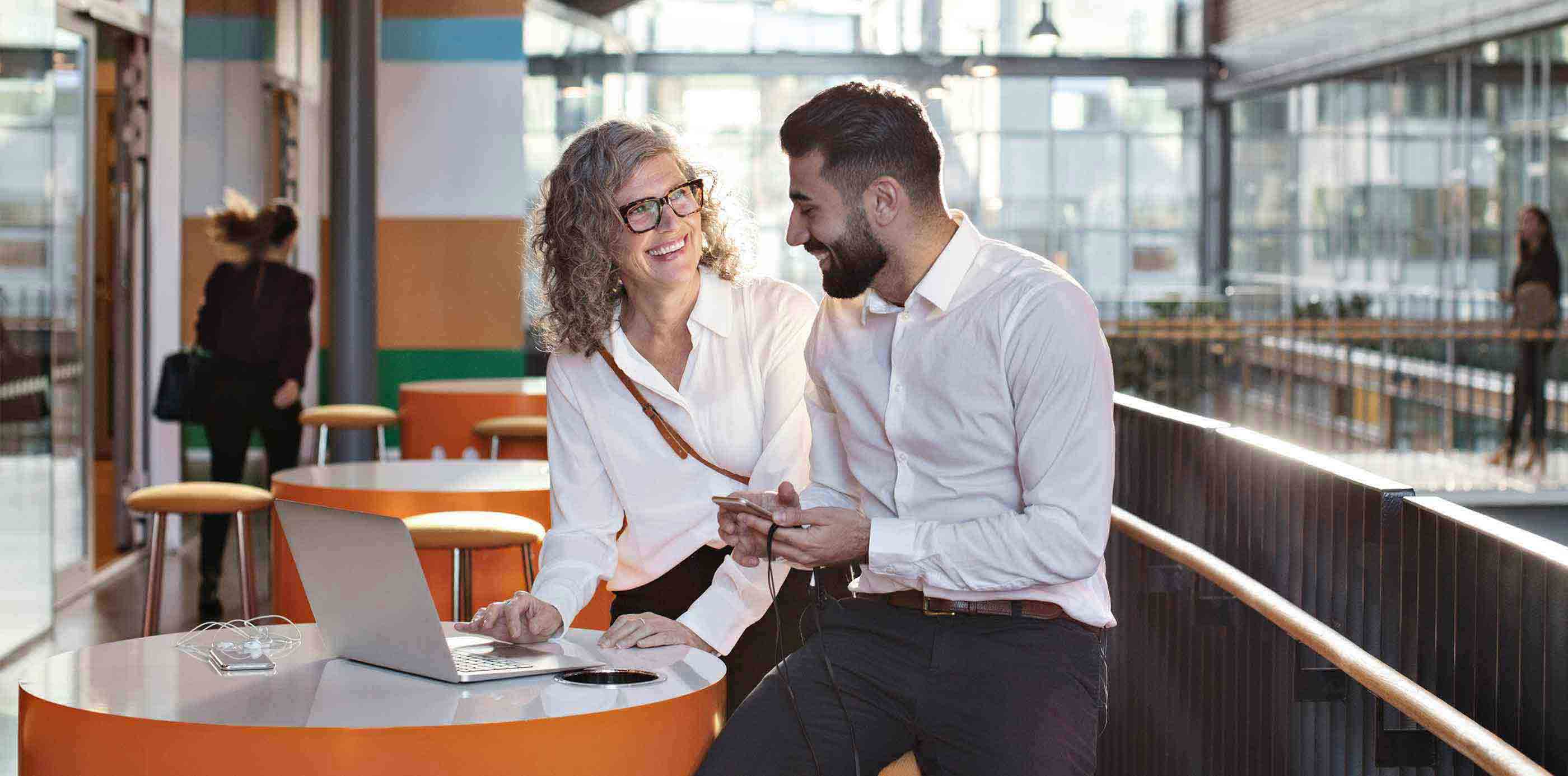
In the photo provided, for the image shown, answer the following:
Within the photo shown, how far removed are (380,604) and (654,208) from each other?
0.98m

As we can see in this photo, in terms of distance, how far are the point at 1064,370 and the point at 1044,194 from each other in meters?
19.8

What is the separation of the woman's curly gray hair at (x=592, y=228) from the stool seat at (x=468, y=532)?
1260mm

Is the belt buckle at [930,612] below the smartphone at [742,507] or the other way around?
below

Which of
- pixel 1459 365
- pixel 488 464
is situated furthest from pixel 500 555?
pixel 1459 365

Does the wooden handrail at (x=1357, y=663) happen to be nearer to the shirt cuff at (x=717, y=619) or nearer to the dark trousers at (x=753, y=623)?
the dark trousers at (x=753, y=623)

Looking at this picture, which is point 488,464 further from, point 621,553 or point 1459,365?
point 1459,365

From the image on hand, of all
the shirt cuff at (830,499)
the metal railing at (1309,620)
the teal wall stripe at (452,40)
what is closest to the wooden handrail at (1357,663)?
the metal railing at (1309,620)

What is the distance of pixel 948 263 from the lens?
2.68 m

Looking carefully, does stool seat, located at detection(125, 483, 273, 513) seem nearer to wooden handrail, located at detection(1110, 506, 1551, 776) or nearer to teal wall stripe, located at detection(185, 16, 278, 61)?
wooden handrail, located at detection(1110, 506, 1551, 776)

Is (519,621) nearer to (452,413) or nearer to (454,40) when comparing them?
(452,413)

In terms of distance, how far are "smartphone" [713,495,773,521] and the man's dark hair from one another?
0.51m

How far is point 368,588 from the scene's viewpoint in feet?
8.02

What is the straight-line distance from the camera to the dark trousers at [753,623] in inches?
125

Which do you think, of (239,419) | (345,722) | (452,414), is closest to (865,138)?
(345,722)
